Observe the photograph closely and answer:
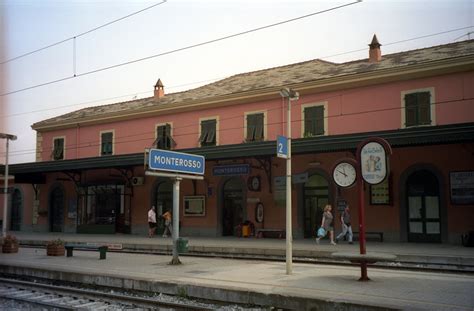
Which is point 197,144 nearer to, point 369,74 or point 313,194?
point 313,194

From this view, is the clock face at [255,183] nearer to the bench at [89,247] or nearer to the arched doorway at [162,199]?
the arched doorway at [162,199]

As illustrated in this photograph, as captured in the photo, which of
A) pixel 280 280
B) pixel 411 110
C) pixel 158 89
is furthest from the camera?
pixel 158 89

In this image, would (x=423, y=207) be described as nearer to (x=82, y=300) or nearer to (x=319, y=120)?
(x=319, y=120)

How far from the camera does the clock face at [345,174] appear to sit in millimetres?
10397

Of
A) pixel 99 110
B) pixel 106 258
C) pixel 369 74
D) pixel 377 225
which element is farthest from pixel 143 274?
pixel 99 110

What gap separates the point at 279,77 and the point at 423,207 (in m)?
10.1

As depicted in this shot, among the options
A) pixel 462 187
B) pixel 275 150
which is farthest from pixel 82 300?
pixel 462 187

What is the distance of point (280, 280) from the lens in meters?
10.0

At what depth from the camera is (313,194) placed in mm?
21312

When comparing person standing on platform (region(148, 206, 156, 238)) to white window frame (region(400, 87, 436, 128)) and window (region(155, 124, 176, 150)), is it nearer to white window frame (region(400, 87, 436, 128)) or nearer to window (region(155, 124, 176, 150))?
window (region(155, 124, 176, 150))

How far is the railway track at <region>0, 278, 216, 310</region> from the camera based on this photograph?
8781 millimetres

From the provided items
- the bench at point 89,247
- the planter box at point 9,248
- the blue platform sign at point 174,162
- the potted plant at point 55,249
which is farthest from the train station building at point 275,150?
the planter box at point 9,248

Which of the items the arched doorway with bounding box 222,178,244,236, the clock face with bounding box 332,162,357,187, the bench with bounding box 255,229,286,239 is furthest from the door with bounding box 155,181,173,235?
the clock face with bounding box 332,162,357,187

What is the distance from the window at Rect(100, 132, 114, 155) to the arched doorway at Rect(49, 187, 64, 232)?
398 cm
